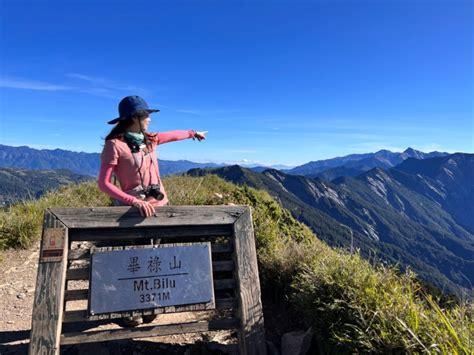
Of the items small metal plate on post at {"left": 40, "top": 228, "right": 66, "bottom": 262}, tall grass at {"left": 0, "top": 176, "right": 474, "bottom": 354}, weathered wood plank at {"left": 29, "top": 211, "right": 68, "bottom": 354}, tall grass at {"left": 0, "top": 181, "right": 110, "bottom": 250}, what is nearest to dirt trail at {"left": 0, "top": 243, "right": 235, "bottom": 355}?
tall grass at {"left": 0, "top": 181, "right": 110, "bottom": 250}

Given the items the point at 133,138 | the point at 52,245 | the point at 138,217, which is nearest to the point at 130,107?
the point at 133,138

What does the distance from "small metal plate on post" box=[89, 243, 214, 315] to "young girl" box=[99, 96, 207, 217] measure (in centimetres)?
70

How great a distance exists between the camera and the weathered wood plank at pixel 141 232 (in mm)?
4137

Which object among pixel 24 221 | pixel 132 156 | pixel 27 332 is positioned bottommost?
pixel 27 332

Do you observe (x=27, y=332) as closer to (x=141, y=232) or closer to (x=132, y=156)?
(x=141, y=232)

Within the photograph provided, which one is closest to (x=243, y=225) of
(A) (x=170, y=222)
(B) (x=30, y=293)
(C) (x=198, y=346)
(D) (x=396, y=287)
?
(A) (x=170, y=222)

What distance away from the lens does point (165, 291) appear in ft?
13.1

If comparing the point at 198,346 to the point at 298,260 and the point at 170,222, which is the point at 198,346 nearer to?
the point at 170,222

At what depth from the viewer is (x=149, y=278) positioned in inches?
156

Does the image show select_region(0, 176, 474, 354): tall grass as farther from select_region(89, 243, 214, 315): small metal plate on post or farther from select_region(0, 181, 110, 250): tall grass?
select_region(0, 181, 110, 250): tall grass

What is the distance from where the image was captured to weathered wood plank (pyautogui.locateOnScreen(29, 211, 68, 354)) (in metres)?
3.59

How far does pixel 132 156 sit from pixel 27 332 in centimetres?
316

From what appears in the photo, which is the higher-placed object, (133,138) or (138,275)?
(133,138)

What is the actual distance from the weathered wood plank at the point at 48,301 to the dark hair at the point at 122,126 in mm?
1329
